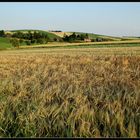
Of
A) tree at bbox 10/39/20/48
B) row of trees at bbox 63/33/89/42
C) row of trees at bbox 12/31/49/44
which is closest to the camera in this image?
row of trees at bbox 63/33/89/42

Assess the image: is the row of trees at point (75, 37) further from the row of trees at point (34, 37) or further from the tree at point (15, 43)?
the tree at point (15, 43)

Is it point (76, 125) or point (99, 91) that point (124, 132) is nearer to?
point (76, 125)

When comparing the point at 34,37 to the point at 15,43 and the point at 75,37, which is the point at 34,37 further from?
the point at 75,37

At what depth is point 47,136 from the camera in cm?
297

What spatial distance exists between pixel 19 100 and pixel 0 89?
41.7 inches

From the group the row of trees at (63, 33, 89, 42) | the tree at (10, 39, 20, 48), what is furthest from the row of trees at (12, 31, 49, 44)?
A: the row of trees at (63, 33, 89, 42)

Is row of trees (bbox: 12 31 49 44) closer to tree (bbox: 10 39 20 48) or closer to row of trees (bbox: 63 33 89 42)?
tree (bbox: 10 39 20 48)

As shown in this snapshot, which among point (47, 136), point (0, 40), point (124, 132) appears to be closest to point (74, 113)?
point (47, 136)

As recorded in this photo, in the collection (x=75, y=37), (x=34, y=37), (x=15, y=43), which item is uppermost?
(x=75, y=37)

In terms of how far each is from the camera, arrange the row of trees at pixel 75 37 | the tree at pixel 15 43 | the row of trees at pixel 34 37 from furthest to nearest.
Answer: the row of trees at pixel 34 37 < the tree at pixel 15 43 < the row of trees at pixel 75 37

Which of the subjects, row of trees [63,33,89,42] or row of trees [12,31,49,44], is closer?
row of trees [63,33,89,42]

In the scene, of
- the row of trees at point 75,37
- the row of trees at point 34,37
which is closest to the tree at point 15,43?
the row of trees at point 34,37

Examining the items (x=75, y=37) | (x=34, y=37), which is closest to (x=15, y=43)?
(x=34, y=37)

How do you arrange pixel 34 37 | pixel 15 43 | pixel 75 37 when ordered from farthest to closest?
pixel 34 37 → pixel 15 43 → pixel 75 37
